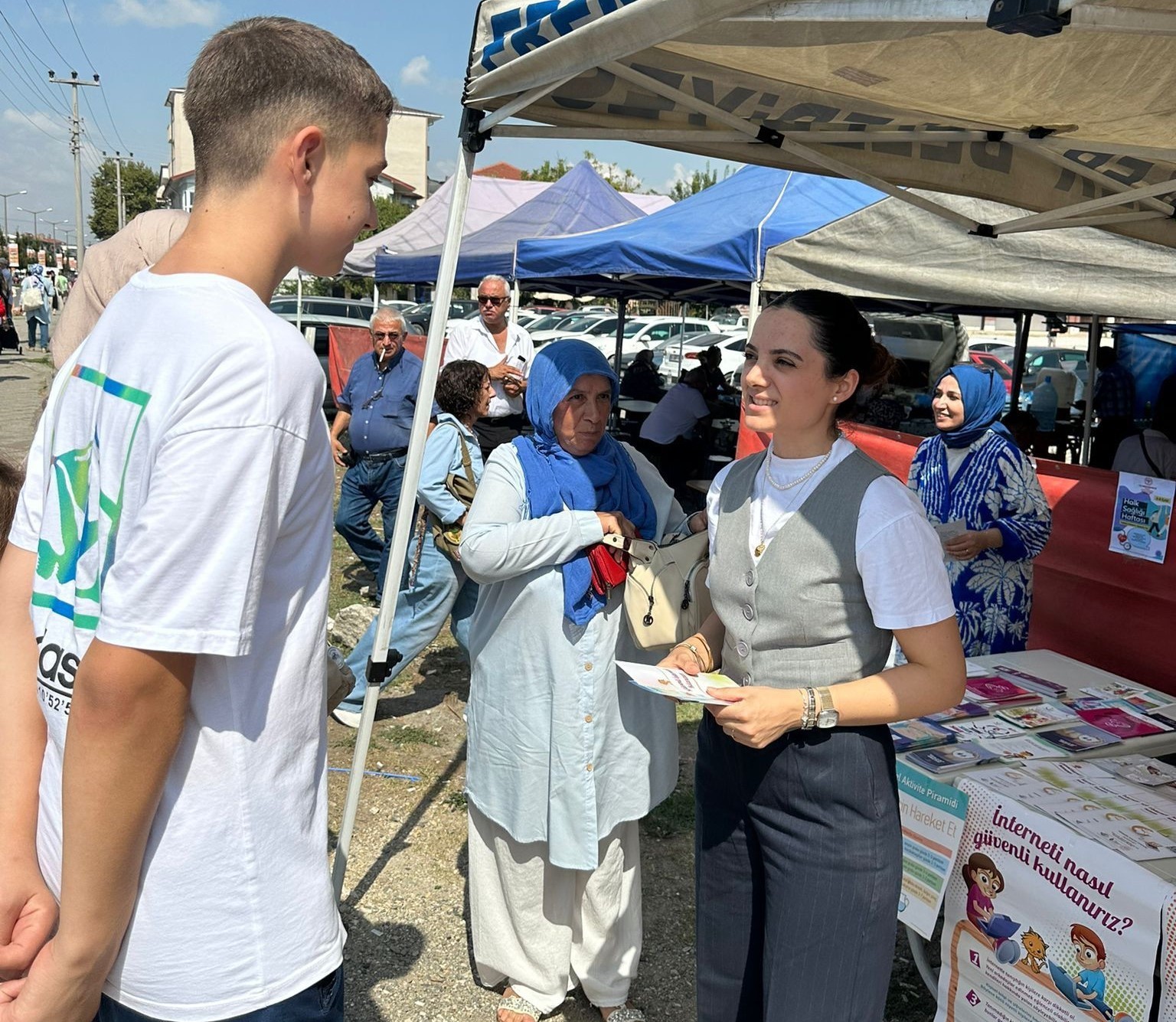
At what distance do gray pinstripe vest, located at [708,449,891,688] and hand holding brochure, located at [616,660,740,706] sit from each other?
0.32 feet

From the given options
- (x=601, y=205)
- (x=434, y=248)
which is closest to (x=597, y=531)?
(x=601, y=205)

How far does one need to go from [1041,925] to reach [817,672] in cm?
89

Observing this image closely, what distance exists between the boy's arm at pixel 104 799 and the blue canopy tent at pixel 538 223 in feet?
30.2

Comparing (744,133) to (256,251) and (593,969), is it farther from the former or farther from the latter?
(593,969)

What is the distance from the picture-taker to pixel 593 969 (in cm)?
292

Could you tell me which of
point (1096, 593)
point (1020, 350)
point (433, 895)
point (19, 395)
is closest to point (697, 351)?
point (1020, 350)

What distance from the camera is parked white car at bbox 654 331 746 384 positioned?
789 inches

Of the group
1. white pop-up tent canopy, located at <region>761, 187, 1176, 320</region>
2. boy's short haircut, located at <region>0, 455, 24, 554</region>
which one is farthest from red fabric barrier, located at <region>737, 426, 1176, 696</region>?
boy's short haircut, located at <region>0, 455, 24, 554</region>

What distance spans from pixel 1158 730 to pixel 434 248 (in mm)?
13033

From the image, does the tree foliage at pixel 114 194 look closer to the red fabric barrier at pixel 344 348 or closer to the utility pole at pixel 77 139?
the utility pole at pixel 77 139

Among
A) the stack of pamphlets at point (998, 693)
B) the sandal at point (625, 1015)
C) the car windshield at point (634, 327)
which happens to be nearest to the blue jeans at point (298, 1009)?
the sandal at point (625, 1015)

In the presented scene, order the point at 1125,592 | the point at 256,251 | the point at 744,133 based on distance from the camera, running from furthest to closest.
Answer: the point at 1125,592 → the point at 744,133 → the point at 256,251

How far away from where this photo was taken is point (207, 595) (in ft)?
3.33

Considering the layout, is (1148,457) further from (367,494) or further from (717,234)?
(367,494)
